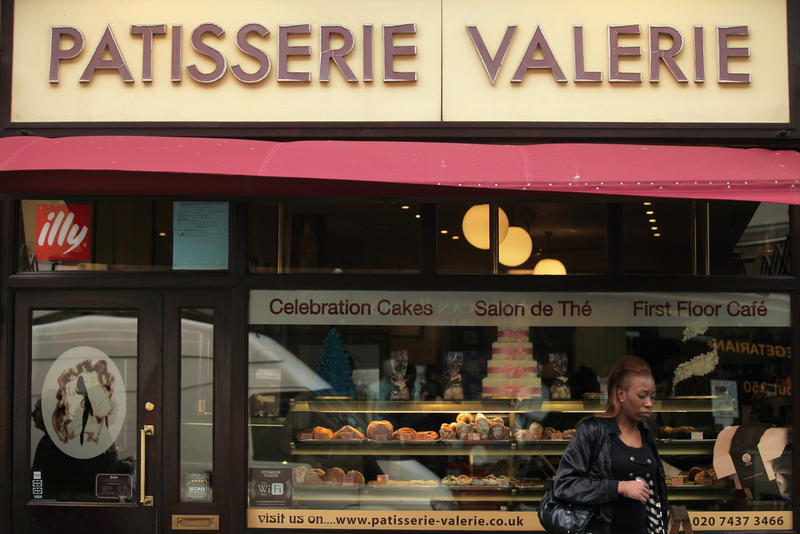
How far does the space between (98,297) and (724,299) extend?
548cm

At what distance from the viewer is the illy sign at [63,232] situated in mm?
5891

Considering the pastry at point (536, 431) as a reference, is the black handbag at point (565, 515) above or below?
below

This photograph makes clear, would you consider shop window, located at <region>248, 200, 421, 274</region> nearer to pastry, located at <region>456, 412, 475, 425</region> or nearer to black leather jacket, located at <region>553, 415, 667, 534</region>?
pastry, located at <region>456, 412, 475, 425</region>

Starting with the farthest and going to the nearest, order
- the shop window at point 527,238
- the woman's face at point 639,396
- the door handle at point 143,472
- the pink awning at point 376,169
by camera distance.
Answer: the shop window at point 527,238 < the door handle at point 143,472 < the pink awning at point 376,169 < the woman's face at point 639,396

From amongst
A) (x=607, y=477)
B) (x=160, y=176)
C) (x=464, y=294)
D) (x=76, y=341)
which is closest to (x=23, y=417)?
(x=76, y=341)

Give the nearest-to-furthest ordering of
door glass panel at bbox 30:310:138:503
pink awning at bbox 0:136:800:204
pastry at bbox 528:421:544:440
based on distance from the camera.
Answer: pink awning at bbox 0:136:800:204
door glass panel at bbox 30:310:138:503
pastry at bbox 528:421:544:440

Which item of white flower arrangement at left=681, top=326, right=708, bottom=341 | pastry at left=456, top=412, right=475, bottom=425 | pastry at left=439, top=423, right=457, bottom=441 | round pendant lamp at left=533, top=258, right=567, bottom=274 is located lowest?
pastry at left=439, top=423, right=457, bottom=441

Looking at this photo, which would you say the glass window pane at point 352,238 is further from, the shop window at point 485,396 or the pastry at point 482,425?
the pastry at point 482,425

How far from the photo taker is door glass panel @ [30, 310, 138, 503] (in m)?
5.81

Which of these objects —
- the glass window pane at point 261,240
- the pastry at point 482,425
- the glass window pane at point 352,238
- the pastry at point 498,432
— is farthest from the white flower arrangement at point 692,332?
the glass window pane at point 261,240

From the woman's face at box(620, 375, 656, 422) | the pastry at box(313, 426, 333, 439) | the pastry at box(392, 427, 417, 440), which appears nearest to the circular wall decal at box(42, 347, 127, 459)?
the pastry at box(313, 426, 333, 439)

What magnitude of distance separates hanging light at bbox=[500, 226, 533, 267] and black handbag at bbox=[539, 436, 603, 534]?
92.0 inches

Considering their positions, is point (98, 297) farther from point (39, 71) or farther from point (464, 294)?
point (464, 294)

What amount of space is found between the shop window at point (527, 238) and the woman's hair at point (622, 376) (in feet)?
6.51
